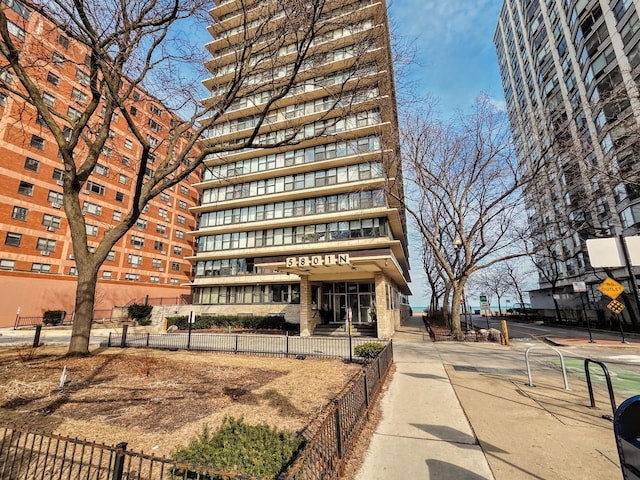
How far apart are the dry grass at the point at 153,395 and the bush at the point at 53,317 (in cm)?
2037

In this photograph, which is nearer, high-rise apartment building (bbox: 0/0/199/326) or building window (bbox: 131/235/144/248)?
high-rise apartment building (bbox: 0/0/199/326)

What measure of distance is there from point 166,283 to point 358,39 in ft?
151

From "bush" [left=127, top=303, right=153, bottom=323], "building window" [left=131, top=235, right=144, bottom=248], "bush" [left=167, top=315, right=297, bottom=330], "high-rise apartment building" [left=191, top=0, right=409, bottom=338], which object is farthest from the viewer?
"building window" [left=131, top=235, right=144, bottom=248]

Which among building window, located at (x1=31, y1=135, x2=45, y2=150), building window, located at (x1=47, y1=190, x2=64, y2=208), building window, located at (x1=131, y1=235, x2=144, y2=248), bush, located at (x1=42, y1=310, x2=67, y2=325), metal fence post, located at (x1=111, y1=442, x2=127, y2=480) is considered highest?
building window, located at (x1=31, y1=135, x2=45, y2=150)

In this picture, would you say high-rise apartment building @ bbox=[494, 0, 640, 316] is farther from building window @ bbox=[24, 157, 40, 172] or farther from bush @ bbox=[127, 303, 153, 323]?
building window @ bbox=[24, 157, 40, 172]

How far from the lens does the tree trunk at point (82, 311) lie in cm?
1079

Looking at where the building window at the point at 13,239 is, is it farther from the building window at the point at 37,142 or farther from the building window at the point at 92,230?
the building window at the point at 37,142

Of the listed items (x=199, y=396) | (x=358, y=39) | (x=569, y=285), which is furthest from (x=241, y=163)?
(x=569, y=285)

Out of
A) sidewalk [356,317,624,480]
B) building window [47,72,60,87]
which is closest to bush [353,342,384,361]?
sidewalk [356,317,624,480]

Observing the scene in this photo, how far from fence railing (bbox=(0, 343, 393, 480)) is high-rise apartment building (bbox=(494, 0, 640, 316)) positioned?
50.5 feet

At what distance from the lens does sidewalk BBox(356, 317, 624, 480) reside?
4086mm

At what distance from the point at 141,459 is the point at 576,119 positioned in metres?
53.0

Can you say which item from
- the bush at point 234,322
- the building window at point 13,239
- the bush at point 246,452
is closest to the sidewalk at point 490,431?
the bush at point 246,452

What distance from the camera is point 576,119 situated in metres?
37.7
